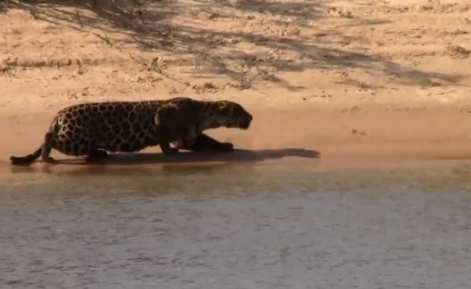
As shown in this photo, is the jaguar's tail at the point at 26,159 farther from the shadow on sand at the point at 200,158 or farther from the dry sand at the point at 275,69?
the dry sand at the point at 275,69

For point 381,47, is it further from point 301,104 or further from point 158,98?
point 158,98

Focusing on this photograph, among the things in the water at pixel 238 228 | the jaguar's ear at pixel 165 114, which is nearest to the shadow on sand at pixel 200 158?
the water at pixel 238 228

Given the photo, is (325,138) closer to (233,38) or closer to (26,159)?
(233,38)

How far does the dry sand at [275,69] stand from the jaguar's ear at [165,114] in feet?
1.11

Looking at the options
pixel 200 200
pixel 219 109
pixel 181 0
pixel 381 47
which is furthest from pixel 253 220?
pixel 181 0

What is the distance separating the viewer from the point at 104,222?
896cm

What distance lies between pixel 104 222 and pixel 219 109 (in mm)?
2617

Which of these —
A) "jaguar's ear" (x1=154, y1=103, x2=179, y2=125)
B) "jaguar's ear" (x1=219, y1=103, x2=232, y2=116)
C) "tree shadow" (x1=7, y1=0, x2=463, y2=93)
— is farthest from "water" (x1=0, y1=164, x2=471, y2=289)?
"tree shadow" (x1=7, y1=0, x2=463, y2=93)

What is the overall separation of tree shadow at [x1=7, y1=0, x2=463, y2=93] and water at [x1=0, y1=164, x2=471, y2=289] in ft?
5.84

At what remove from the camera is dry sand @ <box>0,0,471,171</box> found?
11281 millimetres

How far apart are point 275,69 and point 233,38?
70cm

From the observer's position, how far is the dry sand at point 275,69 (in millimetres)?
11281

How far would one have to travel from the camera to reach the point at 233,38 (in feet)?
42.0

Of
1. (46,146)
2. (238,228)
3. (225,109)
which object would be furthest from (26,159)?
(238,228)
